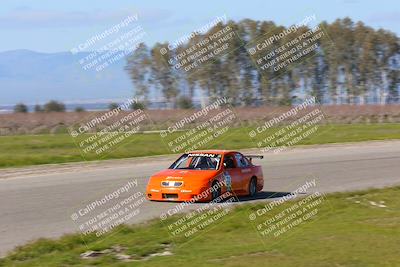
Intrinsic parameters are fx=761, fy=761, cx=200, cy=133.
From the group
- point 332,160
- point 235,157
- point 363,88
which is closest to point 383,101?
point 363,88

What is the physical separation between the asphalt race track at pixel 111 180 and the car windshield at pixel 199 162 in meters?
1.38

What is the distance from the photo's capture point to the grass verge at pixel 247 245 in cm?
1006

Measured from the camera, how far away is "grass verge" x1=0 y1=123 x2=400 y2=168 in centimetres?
2970

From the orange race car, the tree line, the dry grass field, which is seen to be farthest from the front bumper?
the tree line

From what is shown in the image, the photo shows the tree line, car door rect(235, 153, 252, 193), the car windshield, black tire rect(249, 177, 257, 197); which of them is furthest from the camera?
the tree line

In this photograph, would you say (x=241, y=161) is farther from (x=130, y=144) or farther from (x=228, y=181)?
(x=130, y=144)

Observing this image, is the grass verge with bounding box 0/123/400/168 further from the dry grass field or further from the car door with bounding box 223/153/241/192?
the car door with bounding box 223/153/241/192

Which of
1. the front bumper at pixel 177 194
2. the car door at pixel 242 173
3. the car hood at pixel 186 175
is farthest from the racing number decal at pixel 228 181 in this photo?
the front bumper at pixel 177 194

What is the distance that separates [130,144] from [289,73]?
49869mm

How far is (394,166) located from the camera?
88.4 feet

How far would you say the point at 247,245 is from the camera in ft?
37.4

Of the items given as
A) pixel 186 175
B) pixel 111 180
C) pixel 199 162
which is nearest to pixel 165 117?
pixel 111 180

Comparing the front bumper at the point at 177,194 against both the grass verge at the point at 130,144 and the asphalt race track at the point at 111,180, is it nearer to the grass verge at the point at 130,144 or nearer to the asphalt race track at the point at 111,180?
the asphalt race track at the point at 111,180

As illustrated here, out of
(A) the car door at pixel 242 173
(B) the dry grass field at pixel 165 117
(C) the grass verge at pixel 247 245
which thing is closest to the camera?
(C) the grass verge at pixel 247 245
